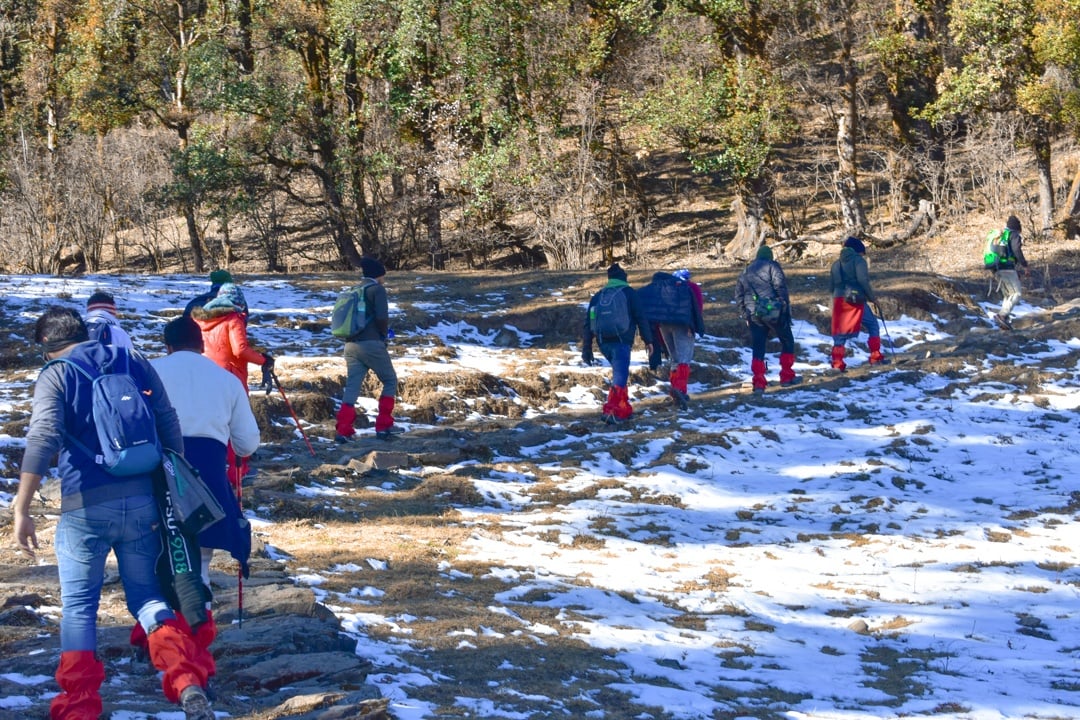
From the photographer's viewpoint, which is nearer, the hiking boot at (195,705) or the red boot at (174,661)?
the hiking boot at (195,705)

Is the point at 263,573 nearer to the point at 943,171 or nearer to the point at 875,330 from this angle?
the point at 875,330

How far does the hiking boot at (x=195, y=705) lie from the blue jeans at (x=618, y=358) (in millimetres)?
8270

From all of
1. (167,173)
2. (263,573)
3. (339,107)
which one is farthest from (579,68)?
(263,573)

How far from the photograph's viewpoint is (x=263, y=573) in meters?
7.14

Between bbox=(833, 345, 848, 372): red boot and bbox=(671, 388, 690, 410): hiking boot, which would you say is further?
bbox=(833, 345, 848, 372): red boot

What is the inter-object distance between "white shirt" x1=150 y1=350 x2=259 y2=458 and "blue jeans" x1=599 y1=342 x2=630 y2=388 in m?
6.98

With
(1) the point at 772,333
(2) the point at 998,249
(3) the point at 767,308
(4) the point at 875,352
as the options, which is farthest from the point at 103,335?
(2) the point at 998,249

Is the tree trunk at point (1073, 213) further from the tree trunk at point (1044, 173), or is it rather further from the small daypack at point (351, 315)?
the small daypack at point (351, 315)

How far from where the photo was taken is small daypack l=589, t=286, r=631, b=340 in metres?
12.3

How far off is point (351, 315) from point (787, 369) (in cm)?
569

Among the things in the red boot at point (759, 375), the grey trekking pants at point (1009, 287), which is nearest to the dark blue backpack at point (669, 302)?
the red boot at point (759, 375)

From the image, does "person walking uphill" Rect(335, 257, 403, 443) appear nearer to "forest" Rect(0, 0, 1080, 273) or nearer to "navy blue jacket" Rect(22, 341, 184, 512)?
"navy blue jacket" Rect(22, 341, 184, 512)

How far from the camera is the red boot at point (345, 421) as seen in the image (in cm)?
1165

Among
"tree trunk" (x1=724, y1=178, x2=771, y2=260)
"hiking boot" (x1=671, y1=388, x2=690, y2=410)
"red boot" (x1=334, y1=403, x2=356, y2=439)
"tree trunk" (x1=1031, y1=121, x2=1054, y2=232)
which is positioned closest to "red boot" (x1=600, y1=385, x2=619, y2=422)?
"hiking boot" (x1=671, y1=388, x2=690, y2=410)
